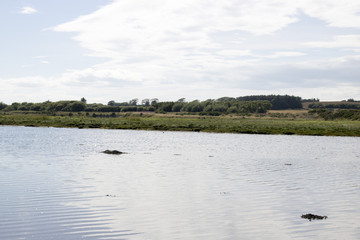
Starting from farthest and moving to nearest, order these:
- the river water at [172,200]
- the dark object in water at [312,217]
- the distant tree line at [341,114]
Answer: the distant tree line at [341,114] < the dark object in water at [312,217] < the river water at [172,200]

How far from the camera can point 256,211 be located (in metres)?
18.0

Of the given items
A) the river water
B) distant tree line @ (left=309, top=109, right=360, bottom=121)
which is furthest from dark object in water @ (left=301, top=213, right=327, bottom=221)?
distant tree line @ (left=309, top=109, right=360, bottom=121)

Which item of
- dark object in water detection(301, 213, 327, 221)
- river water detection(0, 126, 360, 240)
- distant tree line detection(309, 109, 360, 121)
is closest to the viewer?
river water detection(0, 126, 360, 240)

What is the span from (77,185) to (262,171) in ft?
45.6

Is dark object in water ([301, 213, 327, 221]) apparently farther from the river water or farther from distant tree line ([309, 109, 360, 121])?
distant tree line ([309, 109, 360, 121])

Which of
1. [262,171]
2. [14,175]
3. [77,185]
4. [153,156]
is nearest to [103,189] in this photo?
[77,185]

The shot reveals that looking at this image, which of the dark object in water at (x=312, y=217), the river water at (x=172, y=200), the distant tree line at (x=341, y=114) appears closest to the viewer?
the river water at (x=172, y=200)

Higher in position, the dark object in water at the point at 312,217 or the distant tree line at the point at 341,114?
the distant tree line at the point at 341,114

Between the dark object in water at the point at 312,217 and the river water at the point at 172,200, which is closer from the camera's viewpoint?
the river water at the point at 172,200

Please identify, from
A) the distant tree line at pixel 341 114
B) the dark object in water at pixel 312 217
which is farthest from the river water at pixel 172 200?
the distant tree line at pixel 341 114

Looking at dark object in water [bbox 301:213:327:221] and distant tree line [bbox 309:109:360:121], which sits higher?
distant tree line [bbox 309:109:360:121]

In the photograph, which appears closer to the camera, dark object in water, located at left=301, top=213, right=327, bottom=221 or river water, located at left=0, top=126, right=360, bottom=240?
river water, located at left=0, top=126, right=360, bottom=240

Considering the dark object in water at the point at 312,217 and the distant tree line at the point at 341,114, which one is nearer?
the dark object in water at the point at 312,217

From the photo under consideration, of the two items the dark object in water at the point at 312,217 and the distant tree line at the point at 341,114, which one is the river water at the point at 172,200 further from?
the distant tree line at the point at 341,114
